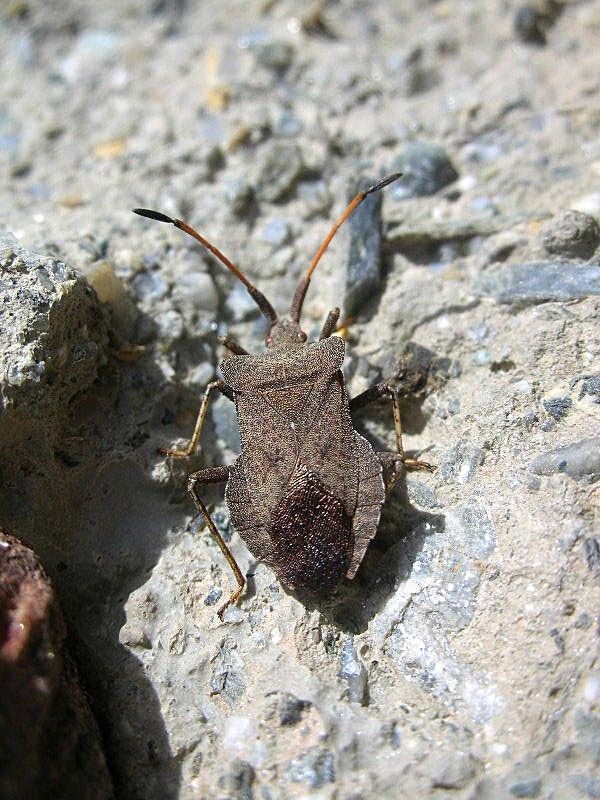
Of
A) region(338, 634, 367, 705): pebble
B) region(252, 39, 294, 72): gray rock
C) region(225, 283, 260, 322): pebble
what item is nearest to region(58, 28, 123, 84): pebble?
region(252, 39, 294, 72): gray rock

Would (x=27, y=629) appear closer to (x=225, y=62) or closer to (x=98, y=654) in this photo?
(x=98, y=654)

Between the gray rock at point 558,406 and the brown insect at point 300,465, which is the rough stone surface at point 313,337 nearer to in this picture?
the gray rock at point 558,406

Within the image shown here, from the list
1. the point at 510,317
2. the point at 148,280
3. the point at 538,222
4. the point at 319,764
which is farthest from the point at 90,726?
the point at 538,222

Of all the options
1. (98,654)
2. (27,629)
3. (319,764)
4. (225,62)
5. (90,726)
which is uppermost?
(225,62)

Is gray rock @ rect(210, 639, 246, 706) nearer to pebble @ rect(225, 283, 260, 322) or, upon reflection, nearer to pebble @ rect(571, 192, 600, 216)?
pebble @ rect(225, 283, 260, 322)

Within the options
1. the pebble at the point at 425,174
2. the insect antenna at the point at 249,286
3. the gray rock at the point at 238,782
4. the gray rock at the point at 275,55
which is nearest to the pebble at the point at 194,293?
the insect antenna at the point at 249,286

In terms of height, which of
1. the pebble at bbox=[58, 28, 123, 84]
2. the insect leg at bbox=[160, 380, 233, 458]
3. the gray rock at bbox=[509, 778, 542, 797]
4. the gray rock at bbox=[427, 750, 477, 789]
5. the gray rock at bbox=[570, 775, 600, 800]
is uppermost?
the pebble at bbox=[58, 28, 123, 84]
